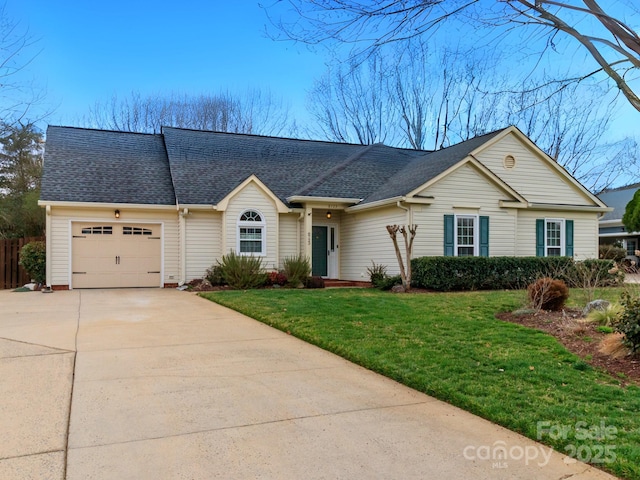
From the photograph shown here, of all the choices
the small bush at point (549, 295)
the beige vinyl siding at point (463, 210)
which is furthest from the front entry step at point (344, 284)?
the small bush at point (549, 295)

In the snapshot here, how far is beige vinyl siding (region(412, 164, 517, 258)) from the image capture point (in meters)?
14.9

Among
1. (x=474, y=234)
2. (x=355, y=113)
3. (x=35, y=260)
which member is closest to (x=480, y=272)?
(x=474, y=234)

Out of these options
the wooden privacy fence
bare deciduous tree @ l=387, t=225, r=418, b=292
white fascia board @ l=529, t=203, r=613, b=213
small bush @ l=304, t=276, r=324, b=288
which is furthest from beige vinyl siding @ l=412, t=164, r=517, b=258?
the wooden privacy fence

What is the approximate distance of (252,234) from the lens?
619 inches

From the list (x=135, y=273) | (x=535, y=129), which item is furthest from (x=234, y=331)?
(x=535, y=129)

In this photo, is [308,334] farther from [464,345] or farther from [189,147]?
[189,147]

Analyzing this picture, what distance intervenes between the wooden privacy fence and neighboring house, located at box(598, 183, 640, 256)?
31.6 metres

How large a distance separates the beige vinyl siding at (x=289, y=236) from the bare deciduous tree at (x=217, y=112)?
1725 cm

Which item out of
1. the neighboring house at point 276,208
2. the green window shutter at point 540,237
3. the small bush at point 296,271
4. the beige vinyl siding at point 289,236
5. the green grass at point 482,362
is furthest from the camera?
the green window shutter at point 540,237

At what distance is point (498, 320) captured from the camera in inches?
318

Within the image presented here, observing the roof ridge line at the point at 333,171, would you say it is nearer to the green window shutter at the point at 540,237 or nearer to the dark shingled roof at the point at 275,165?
the dark shingled roof at the point at 275,165

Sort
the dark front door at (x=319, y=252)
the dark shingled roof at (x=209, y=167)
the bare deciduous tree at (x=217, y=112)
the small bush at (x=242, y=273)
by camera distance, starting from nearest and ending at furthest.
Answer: the small bush at (x=242, y=273) → the dark shingled roof at (x=209, y=167) → the dark front door at (x=319, y=252) → the bare deciduous tree at (x=217, y=112)

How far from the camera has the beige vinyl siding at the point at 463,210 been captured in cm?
1489

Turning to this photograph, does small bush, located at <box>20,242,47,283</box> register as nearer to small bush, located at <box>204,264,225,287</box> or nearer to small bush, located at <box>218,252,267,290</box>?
small bush, located at <box>204,264,225,287</box>
